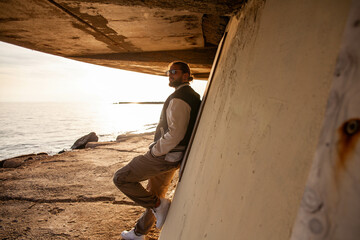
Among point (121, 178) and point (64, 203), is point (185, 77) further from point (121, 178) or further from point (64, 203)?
point (64, 203)

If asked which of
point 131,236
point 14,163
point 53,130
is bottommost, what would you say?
point 53,130

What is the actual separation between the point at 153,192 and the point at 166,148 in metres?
0.89

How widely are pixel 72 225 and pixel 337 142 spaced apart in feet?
12.1

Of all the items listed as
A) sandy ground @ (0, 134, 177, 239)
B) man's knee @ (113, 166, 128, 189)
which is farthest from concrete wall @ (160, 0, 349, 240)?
sandy ground @ (0, 134, 177, 239)

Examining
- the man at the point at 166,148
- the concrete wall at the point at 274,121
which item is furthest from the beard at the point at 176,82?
the concrete wall at the point at 274,121

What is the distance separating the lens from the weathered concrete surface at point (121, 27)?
1.60m

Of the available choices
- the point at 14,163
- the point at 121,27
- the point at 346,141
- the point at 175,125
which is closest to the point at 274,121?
the point at 346,141

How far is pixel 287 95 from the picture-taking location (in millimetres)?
559

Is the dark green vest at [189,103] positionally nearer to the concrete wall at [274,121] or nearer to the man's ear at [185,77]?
the man's ear at [185,77]

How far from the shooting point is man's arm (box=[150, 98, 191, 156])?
210 cm

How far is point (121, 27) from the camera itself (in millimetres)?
2188

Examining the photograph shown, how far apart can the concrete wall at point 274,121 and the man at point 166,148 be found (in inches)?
44.7

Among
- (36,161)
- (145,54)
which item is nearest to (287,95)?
(145,54)

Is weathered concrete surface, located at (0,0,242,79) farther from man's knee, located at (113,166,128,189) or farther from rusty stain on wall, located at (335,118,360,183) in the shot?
man's knee, located at (113,166,128,189)
